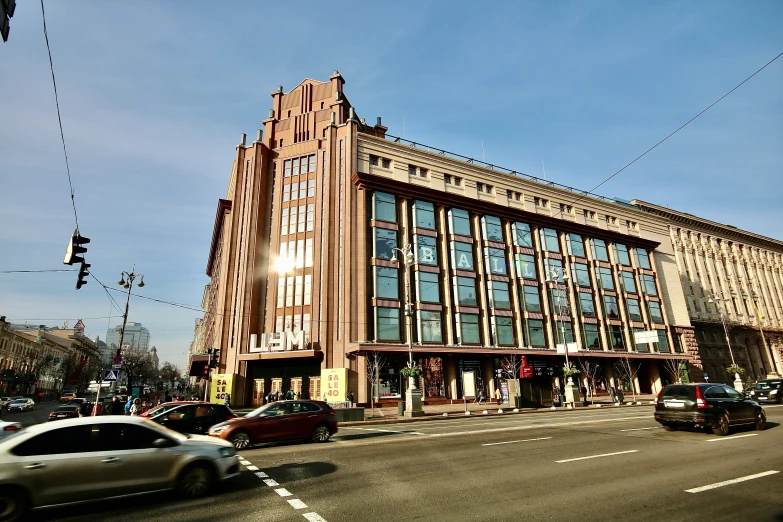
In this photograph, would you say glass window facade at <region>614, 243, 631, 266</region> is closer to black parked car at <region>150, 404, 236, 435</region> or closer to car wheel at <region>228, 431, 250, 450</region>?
black parked car at <region>150, 404, 236, 435</region>

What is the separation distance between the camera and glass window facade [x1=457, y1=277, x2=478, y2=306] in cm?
4075

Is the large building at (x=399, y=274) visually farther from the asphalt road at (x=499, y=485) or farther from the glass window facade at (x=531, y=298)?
the asphalt road at (x=499, y=485)

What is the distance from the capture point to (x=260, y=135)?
150ft

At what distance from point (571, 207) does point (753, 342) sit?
118 ft

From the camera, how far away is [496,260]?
1768 inches

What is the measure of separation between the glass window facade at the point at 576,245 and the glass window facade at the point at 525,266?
6.93 m

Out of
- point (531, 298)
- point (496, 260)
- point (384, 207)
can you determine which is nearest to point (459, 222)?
point (496, 260)

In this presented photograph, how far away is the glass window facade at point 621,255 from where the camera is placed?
54.7 meters

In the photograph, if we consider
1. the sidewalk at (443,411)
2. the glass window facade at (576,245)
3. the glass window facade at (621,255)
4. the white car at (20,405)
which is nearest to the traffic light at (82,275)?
the sidewalk at (443,411)

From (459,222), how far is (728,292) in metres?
50.1

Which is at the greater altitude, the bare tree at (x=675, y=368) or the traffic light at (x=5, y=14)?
the traffic light at (x=5, y=14)

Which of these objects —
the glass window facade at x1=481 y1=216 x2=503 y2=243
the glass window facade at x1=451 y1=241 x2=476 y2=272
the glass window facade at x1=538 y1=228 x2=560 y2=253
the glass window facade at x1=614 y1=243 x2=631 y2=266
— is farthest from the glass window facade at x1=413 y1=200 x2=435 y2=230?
the glass window facade at x1=614 y1=243 x2=631 y2=266

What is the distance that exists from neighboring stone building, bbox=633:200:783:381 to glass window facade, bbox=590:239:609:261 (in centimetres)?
1426

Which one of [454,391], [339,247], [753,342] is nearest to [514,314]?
[454,391]
